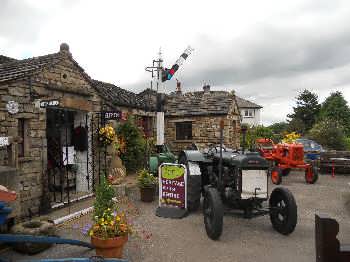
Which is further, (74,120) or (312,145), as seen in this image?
(312,145)

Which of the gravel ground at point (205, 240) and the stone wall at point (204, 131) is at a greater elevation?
the stone wall at point (204, 131)

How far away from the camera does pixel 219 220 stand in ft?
16.5

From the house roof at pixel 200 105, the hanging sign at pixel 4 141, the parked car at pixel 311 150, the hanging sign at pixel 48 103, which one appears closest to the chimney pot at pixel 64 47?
the hanging sign at pixel 48 103

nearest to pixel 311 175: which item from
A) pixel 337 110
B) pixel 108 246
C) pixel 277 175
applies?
pixel 277 175

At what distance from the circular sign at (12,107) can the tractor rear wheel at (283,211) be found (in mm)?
5628

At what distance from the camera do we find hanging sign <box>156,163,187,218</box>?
22.4 ft

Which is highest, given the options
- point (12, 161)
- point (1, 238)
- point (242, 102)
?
point (242, 102)

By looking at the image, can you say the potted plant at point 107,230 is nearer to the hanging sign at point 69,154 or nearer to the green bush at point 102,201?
the green bush at point 102,201

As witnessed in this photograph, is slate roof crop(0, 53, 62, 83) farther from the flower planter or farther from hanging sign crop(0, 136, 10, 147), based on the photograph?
the flower planter

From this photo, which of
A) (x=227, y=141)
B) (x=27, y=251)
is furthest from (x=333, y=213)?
(x=227, y=141)

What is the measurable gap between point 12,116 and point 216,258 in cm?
500

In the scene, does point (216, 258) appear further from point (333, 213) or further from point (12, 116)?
point (12, 116)

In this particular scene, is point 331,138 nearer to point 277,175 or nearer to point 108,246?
point 277,175

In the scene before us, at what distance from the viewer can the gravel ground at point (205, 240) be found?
4.60m
